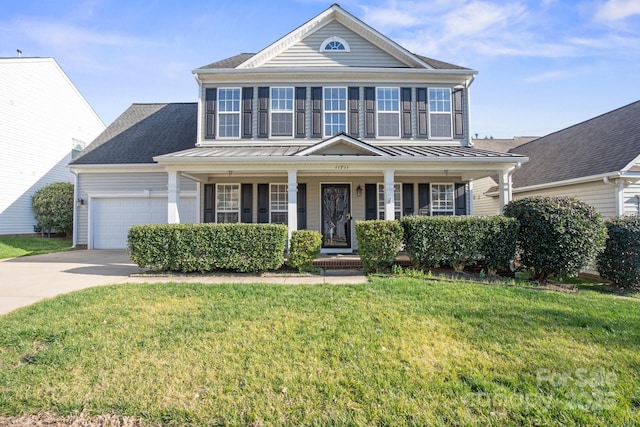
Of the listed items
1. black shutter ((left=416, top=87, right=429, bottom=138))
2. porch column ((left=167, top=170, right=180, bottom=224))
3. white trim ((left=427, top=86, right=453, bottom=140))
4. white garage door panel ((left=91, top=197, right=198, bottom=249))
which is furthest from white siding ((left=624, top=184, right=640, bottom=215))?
white garage door panel ((left=91, top=197, right=198, bottom=249))

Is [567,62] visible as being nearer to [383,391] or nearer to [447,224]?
[447,224]

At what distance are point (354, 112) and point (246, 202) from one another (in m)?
4.95

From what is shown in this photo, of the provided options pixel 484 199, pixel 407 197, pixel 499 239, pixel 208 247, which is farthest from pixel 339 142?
pixel 484 199

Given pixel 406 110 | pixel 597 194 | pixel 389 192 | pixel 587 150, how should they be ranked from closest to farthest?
pixel 389 192 < pixel 597 194 < pixel 587 150 < pixel 406 110

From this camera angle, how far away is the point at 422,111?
10.8 meters

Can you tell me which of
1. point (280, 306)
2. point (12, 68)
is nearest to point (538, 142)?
point (280, 306)

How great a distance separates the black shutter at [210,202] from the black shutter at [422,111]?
7597 mm

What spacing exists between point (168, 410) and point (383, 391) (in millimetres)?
1752

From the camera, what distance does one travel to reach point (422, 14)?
29.5 ft

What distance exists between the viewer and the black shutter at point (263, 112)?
1068 cm

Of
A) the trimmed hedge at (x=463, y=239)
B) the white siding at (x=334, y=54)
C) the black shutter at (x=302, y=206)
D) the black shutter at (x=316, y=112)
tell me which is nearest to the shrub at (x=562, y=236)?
the trimmed hedge at (x=463, y=239)

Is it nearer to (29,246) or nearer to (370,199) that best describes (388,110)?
(370,199)

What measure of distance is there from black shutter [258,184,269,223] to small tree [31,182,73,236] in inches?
380

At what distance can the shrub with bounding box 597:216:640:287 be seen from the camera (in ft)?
21.9
